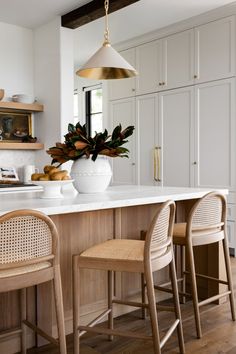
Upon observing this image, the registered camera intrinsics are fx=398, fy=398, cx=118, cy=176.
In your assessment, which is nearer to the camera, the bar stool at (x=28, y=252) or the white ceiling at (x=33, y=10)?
the bar stool at (x=28, y=252)

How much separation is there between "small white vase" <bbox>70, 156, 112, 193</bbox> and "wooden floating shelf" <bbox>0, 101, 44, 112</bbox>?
235 centimetres

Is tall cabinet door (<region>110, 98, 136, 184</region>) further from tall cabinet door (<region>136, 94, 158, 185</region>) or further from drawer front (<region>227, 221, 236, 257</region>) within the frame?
drawer front (<region>227, 221, 236, 257</region>)

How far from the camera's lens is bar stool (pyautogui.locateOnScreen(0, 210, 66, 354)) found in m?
1.60

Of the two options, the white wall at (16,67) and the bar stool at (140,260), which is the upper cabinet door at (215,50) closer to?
the white wall at (16,67)

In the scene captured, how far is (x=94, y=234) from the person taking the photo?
2.53m

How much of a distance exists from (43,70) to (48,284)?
334 cm

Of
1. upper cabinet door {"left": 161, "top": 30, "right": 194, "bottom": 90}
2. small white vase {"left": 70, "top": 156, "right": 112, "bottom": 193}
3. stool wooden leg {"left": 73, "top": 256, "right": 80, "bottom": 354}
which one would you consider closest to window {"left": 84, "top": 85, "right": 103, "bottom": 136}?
upper cabinet door {"left": 161, "top": 30, "right": 194, "bottom": 90}

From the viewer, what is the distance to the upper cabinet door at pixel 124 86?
5.63 m

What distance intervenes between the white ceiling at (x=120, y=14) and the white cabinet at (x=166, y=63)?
0.22 meters

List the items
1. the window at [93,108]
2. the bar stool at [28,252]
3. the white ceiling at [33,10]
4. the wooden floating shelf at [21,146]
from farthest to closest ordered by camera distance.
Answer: the window at [93,108], the wooden floating shelf at [21,146], the white ceiling at [33,10], the bar stool at [28,252]

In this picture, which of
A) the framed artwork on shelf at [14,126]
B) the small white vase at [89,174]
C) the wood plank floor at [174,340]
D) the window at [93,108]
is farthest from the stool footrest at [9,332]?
the window at [93,108]

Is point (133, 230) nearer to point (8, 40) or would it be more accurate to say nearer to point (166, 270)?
point (166, 270)

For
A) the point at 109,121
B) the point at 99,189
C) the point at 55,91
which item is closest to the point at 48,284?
the point at 99,189

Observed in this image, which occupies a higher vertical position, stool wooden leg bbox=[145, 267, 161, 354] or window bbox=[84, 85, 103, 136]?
window bbox=[84, 85, 103, 136]
